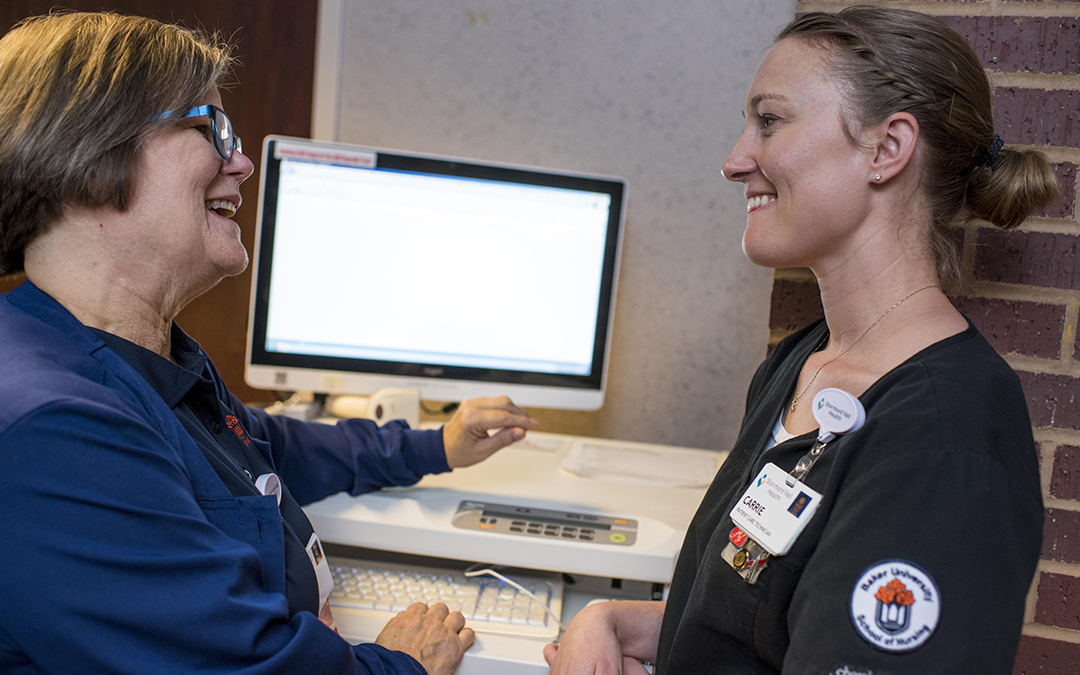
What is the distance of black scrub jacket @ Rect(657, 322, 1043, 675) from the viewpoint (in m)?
0.67

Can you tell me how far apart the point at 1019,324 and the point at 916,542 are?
2.15ft

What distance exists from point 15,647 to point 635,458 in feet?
3.77

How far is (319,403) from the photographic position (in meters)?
1.75

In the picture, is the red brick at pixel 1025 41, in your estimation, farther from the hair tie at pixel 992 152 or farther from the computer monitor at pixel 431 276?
the computer monitor at pixel 431 276

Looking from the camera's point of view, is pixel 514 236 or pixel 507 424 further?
pixel 514 236

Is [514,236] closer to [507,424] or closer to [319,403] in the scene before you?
[507,424]

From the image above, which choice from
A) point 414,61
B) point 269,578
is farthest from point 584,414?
point 269,578

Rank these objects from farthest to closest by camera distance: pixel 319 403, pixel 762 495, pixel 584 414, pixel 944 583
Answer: pixel 584 414 < pixel 319 403 < pixel 762 495 < pixel 944 583

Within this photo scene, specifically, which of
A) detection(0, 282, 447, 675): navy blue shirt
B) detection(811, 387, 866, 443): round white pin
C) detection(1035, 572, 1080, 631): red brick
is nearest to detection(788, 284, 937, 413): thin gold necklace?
detection(811, 387, 866, 443): round white pin

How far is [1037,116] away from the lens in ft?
3.69

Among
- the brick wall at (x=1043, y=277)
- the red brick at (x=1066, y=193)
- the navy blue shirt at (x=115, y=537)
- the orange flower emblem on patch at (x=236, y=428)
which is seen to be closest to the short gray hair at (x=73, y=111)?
the navy blue shirt at (x=115, y=537)

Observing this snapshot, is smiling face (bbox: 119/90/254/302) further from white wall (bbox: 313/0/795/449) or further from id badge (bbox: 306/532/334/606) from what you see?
white wall (bbox: 313/0/795/449)

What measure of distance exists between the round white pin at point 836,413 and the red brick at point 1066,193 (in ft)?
1.94

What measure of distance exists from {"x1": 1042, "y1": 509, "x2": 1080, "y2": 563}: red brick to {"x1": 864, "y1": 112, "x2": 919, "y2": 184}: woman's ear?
2.21ft
